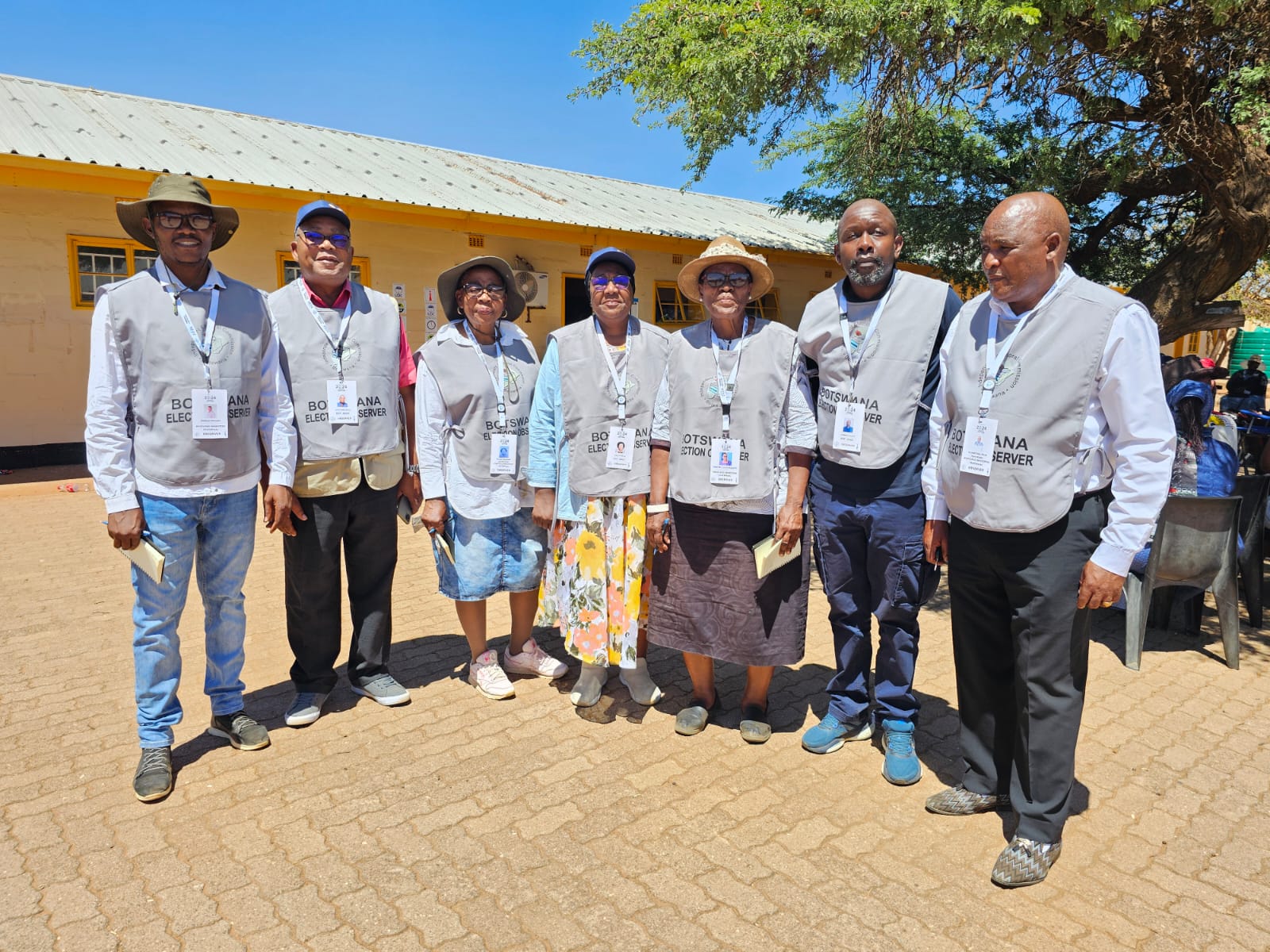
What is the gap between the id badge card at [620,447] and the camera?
3596 mm

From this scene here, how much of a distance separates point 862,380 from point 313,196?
9.16 metres

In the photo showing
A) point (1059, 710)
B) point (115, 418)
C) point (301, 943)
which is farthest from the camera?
point (115, 418)

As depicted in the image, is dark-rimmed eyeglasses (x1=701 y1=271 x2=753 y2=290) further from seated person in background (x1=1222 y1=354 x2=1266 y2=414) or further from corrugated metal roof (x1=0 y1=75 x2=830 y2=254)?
seated person in background (x1=1222 y1=354 x2=1266 y2=414)

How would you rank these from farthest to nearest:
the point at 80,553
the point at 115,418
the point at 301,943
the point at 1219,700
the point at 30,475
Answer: the point at 30,475
the point at 80,553
the point at 1219,700
the point at 115,418
the point at 301,943

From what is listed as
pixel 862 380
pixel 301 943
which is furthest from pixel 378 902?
pixel 862 380

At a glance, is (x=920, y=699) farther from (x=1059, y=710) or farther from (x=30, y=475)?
(x=30, y=475)

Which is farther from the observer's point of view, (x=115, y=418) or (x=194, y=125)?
(x=194, y=125)

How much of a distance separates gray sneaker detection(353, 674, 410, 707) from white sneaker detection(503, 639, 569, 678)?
1.78ft

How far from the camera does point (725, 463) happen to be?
335 cm

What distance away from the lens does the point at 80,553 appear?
6.47 metres

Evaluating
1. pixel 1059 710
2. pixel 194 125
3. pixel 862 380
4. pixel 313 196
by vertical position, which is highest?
pixel 194 125

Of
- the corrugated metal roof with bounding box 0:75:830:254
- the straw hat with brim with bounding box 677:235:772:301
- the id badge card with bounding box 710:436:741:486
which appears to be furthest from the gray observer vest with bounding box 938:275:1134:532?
the corrugated metal roof with bounding box 0:75:830:254

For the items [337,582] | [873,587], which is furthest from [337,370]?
[873,587]

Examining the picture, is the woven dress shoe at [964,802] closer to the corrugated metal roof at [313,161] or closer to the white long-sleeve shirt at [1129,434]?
the white long-sleeve shirt at [1129,434]
